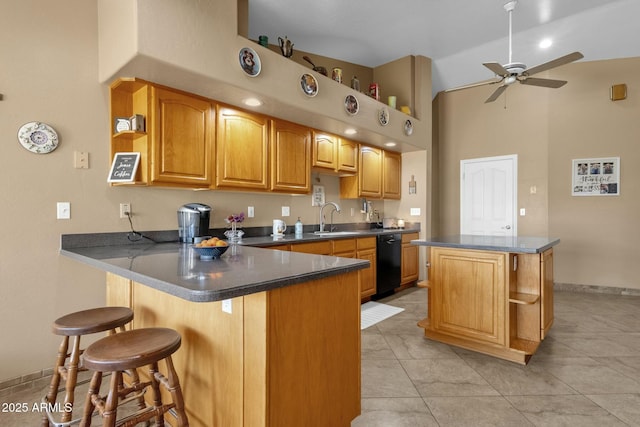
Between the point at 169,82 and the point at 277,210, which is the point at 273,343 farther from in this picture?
the point at 277,210

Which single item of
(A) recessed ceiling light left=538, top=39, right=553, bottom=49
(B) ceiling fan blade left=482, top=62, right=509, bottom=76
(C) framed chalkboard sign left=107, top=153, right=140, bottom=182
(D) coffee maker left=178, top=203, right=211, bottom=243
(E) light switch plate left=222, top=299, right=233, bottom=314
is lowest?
(E) light switch plate left=222, top=299, right=233, bottom=314

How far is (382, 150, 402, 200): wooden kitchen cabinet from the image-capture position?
493cm

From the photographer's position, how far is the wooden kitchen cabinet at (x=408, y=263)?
4.66 m

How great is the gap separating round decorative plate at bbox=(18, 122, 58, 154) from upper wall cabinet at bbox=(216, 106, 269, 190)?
3.75 ft

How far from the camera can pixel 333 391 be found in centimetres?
147

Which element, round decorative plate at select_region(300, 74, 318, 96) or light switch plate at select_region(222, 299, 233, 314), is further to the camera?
round decorative plate at select_region(300, 74, 318, 96)

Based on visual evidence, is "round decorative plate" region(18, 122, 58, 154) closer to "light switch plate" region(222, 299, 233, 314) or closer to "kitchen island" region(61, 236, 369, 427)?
"kitchen island" region(61, 236, 369, 427)

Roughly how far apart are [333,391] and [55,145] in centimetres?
245

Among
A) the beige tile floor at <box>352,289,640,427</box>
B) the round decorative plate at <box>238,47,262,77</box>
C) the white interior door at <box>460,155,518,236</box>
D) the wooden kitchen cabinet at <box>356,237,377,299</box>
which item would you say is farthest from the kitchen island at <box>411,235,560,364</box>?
the white interior door at <box>460,155,518,236</box>

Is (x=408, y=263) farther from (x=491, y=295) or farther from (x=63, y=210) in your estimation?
(x=63, y=210)

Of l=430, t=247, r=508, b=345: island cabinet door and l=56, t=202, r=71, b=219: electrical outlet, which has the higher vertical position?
l=56, t=202, r=71, b=219: electrical outlet

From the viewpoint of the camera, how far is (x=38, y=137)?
7.30ft

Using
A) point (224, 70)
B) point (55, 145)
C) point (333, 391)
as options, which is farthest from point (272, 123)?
point (333, 391)

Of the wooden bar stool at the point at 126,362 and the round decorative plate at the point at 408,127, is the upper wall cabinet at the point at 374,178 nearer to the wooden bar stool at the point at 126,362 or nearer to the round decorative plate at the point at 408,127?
the round decorative plate at the point at 408,127
